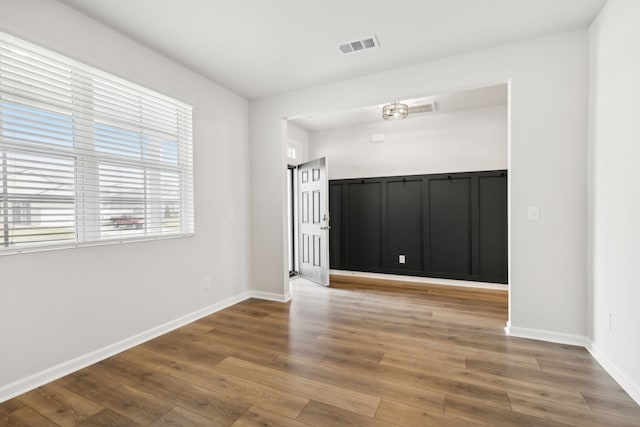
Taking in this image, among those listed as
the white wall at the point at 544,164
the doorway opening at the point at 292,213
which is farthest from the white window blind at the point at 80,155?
the white wall at the point at 544,164

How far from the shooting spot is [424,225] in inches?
196

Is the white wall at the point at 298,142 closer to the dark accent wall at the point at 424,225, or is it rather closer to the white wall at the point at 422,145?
the white wall at the point at 422,145

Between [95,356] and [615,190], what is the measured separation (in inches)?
165

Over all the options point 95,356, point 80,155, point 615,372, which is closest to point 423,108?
point 615,372

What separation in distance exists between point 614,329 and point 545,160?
1451 mm

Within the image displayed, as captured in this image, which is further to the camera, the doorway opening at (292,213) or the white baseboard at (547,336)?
the doorway opening at (292,213)

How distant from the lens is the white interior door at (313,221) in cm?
486

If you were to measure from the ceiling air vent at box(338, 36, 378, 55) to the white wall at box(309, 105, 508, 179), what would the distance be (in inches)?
97.4

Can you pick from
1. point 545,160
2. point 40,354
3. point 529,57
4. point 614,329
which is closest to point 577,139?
point 545,160

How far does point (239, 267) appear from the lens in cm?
404

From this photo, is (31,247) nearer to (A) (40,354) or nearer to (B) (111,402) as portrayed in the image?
(A) (40,354)

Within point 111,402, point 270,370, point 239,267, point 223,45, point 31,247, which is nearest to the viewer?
point 111,402

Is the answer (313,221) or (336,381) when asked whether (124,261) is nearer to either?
(336,381)

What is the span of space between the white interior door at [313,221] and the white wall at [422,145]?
736mm
